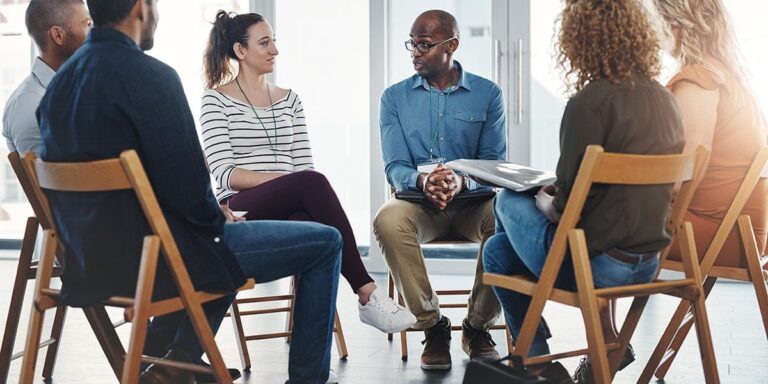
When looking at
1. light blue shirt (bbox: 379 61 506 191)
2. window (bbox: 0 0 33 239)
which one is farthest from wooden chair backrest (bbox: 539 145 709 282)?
window (bbox: 0 0 33 239)

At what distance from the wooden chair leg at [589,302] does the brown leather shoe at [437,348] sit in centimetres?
110

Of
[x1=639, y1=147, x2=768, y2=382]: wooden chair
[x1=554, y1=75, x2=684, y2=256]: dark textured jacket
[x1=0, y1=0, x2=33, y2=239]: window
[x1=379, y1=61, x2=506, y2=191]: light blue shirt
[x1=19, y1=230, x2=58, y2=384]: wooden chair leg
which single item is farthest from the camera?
[x1=0, y1=0, x2=33, y2=239]: window

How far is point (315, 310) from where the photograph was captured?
2.55 m

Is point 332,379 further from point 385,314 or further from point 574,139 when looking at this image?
point 574,139

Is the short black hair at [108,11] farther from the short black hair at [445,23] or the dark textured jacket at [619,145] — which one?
the short black hair at [445,23]

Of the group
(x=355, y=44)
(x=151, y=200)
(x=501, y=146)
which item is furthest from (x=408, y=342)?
(x=355, y=44)

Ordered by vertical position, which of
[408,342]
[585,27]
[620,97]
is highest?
[585,27]

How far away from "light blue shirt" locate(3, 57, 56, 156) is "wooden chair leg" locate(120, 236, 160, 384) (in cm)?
105

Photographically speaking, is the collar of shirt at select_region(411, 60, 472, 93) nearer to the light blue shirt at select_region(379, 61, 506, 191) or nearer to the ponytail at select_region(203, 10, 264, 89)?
the light blue shirt at select_region(379, 61, 506, 191)

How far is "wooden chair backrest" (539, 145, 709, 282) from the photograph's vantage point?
2.11 metres

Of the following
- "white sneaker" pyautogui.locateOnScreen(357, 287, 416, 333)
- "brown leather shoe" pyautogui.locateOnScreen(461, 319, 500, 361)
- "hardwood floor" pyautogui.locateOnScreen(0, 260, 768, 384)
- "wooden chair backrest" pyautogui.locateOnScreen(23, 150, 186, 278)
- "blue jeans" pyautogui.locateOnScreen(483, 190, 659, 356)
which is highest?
"wooden chair backrest" pyautogui.locateOnScreen(23, 150, 186, 278)

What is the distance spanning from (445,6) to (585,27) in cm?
342

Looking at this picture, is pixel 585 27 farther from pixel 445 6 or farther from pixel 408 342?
pixel 445 6

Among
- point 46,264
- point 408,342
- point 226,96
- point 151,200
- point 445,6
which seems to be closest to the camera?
point 151,200
